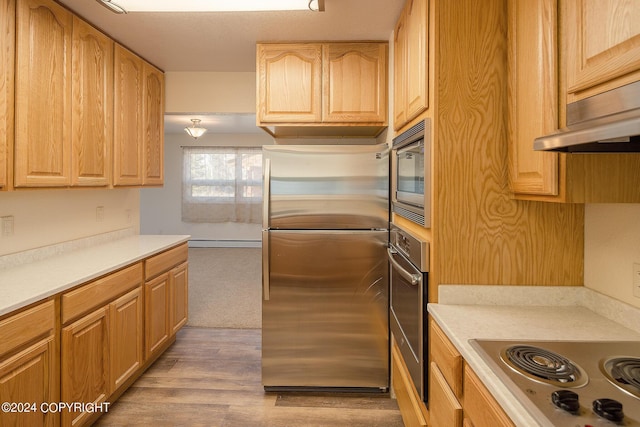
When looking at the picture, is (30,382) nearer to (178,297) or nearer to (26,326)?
(26,326)

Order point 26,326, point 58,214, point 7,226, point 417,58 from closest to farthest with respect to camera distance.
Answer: point 26,326, point 417,58, point 7,226, point 58,214

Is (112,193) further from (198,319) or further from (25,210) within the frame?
(198,319)

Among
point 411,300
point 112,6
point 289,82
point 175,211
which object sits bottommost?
point 411,300

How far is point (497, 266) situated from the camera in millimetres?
1531

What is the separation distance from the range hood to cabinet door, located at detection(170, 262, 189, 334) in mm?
2741

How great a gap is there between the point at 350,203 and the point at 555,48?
4.66 feet

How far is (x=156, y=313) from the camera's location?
265 centimetres

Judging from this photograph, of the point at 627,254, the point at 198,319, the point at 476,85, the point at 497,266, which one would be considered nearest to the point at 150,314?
the point at 198,319

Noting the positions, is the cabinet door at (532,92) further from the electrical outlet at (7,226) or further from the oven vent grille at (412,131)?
the electrical outlet at (7,226)

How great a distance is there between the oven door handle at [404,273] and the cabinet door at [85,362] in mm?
1636

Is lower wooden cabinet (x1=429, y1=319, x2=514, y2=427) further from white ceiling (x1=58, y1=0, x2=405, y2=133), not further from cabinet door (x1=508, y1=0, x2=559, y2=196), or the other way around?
white ceiling (x1=58, y1=0, x2=405, y2=133)

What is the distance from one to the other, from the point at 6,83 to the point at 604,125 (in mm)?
2351

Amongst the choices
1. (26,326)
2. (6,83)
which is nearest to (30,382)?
(26,326)

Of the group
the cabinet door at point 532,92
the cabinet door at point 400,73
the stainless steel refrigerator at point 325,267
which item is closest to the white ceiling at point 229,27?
the cabinet door at point 400,73
